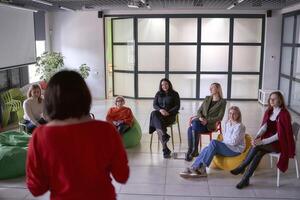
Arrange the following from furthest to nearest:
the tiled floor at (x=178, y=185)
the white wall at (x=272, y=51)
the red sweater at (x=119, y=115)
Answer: the white wall at (x=272, y=51) → the red sweater at (x=119, y=115) → the tiled floor at (x=178, y=185)

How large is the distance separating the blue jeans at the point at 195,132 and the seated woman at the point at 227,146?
0.63m

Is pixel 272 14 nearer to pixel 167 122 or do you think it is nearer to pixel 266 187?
pixel 167 122

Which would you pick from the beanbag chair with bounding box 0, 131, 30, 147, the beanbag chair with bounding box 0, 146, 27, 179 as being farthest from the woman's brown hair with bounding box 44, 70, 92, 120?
the beanbag chair with bounding box 0, 131, 30, 147

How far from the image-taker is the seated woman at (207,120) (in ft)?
16.0

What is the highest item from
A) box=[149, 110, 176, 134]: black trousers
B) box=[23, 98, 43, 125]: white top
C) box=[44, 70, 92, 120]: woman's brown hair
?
box=[44, 70, 92, 120]: woman's brown hair

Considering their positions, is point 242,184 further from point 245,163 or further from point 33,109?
point 33,109

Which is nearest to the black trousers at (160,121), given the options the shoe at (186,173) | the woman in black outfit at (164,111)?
the woman in black outfit at (164,111)

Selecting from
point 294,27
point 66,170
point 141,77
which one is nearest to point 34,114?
point 66,170

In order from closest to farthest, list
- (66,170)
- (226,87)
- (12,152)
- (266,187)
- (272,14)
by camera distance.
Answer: (66,170) → (266,187) → (12,152) → (272,14) → (226,87)

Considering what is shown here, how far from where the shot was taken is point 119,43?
9781mm

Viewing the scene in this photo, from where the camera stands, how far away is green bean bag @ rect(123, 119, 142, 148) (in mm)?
5426

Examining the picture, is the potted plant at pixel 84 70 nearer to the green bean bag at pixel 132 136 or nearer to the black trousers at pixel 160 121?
the green bean bag at pixel 132 136

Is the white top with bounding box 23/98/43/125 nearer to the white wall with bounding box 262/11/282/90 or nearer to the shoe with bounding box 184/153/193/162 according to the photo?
the shoe with bounding box 184/153/193/162

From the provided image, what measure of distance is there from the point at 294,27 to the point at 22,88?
21.5 ft
